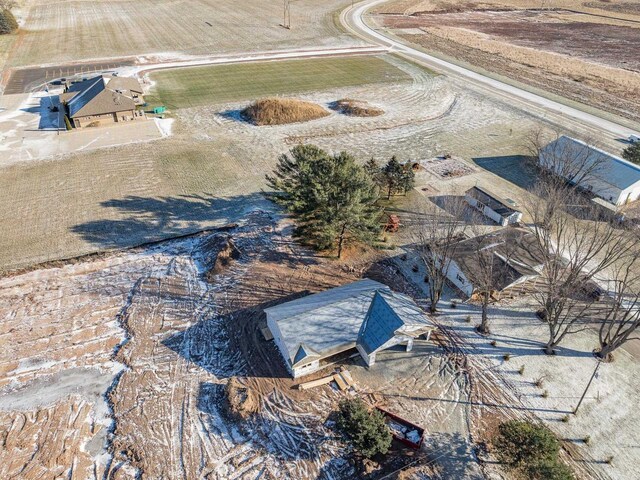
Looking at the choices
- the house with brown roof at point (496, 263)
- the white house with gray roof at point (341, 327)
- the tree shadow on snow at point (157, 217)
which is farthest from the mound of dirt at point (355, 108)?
the white house with gray roof at point (341, 327)

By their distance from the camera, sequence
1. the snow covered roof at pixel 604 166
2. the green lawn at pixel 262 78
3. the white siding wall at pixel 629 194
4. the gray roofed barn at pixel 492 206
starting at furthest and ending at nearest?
the green lawn at pixel 262 78
the snow covered roof at pixel 604 166
the white siding wall at pixel 629 194
the gray roofed barn at pixel 492 206

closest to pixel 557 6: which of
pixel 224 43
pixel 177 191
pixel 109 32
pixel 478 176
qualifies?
pixel 224 43

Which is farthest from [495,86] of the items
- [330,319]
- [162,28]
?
[162,28]

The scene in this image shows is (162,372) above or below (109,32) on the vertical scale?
below

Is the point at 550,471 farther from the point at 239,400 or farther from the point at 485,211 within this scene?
the point at 485,211

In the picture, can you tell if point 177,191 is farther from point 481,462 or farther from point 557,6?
point 557,6

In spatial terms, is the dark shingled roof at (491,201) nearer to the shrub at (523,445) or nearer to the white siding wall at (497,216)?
the white siding wall at (497,216)
